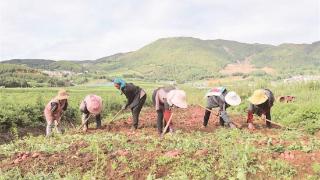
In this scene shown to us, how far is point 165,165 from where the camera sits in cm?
796

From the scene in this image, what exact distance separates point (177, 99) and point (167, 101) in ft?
1.45

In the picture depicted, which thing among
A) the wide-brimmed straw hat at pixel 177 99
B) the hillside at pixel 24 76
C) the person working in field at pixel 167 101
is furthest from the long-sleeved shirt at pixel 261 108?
the hillside at pixel 24 76

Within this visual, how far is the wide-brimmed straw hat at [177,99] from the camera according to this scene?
11.4 meters

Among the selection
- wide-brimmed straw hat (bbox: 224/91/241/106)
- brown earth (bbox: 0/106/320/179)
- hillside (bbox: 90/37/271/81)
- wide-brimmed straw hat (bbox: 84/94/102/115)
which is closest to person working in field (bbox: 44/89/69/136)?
wide-brimmed straw hat (bbox: 84/94/102/115)

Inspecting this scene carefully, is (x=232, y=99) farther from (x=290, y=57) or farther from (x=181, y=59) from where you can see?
(x=290, y=57)

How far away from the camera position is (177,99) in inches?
451

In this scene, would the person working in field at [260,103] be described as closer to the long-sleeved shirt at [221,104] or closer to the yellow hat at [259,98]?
the yellow hat at [259,98]

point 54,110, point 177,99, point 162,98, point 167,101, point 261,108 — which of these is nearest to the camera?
point 177,99

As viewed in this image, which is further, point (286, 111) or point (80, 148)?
point (286, 111)

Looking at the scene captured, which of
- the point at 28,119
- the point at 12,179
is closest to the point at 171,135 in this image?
the point at 12,179

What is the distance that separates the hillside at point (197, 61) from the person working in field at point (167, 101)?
10549cm

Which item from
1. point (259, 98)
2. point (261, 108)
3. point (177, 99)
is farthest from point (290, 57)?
point (177, 99)

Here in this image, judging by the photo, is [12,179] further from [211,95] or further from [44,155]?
[211,95]

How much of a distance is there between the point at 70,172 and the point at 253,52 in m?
181
